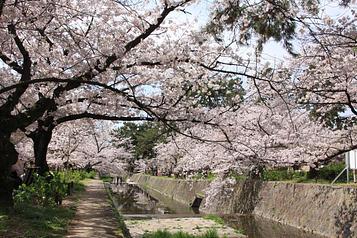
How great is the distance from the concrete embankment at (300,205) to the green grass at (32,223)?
7.76m

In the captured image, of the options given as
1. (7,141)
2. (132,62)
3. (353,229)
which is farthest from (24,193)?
(353,229)

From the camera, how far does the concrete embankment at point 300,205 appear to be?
1240 centimetres

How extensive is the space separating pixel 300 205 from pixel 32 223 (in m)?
9.67

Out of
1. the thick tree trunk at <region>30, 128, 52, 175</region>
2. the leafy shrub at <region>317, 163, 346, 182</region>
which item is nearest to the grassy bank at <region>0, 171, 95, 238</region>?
the thick tree trunk at <region>30, 128, 52, 175</region>

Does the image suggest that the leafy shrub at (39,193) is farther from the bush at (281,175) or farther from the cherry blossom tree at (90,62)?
the bush at (281,175)

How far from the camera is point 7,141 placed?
33.5 ft

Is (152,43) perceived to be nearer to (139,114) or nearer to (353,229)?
(139,114)

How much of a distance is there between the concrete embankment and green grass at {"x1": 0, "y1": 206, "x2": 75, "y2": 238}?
7.76 metres

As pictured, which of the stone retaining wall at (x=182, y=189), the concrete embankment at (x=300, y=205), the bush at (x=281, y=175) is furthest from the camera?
the stone retaining wall at (x=182, y=189)

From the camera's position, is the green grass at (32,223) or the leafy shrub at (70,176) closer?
the green grass at (32,223)

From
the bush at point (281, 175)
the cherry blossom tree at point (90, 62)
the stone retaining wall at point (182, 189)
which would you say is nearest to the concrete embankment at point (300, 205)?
the bush at point (281, 175)

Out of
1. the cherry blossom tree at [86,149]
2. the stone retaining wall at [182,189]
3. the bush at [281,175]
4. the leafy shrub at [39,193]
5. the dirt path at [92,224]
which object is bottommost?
the dirt path at [92,224]

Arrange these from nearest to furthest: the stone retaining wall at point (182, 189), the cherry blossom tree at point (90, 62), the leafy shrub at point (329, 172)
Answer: the cherry blossom tree at point (90, 62)
the leafy shrub at point (329, 172)
the stone retaining wall at point (182, 189)

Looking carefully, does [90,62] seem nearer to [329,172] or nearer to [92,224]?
[92,224]
